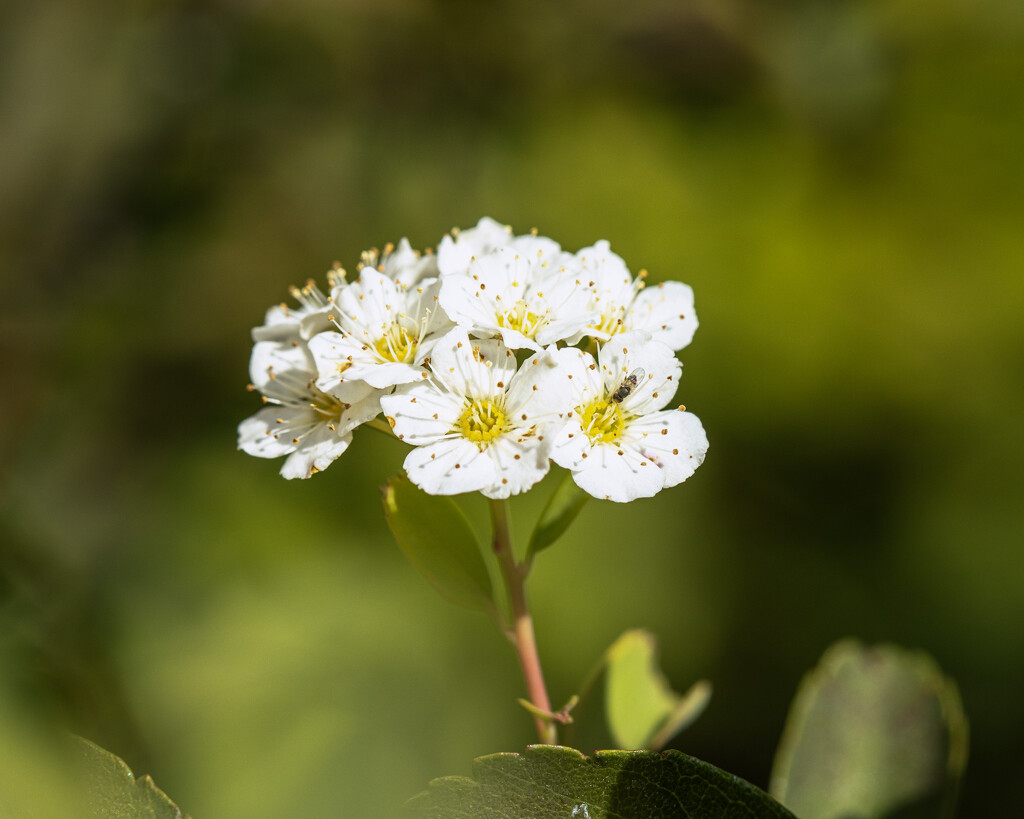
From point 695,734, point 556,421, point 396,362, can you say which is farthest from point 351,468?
point 556,421

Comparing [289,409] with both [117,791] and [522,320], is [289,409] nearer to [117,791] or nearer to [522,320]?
[522,320]

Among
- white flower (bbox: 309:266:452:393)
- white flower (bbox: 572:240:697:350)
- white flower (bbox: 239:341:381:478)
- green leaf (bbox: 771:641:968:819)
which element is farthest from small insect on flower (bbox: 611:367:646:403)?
green leaf (bbox: 771:641:968:819)

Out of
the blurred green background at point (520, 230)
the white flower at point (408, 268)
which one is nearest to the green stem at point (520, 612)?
the white flower at point (408, 268)

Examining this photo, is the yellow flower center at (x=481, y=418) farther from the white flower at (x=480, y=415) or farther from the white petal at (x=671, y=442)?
the white petal at (x=671, y=442)

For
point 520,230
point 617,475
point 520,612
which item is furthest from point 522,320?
point 520,230

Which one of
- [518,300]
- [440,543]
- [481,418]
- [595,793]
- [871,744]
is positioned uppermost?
[518,300]

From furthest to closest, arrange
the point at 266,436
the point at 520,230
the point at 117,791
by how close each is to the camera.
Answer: the point at 520,230, the point at 266,436, the point at 117,791
